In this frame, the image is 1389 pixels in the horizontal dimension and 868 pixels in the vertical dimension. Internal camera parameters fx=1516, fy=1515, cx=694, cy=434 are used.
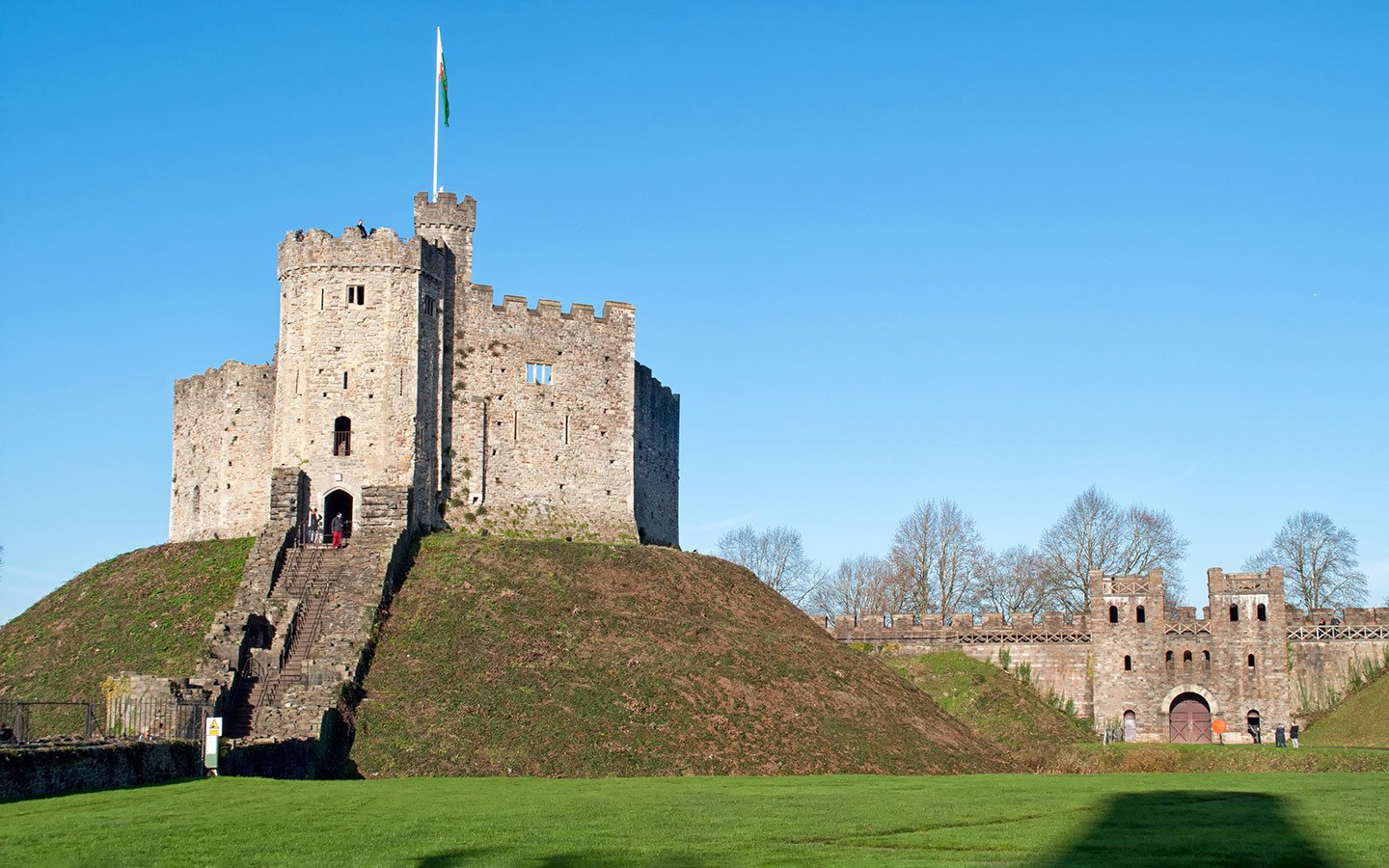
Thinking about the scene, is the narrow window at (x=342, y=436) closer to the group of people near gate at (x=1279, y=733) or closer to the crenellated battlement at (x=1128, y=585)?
the crenellated battlement at (x=1128, y=585)

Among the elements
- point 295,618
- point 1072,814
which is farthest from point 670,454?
point 1072,814

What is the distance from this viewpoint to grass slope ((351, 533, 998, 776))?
3841cm

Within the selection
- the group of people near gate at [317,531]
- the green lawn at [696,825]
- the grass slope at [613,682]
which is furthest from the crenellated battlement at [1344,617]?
the group of people near gate at [317,531]

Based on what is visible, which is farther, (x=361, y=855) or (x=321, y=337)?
(x=321, y=337)

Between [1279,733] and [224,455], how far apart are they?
41.0 m

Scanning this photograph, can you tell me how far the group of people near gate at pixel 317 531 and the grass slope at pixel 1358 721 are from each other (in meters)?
37.1

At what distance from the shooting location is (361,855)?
64.4 feet

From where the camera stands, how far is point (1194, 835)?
21.6 m

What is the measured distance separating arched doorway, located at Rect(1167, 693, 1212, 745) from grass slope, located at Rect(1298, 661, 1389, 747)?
3927mm

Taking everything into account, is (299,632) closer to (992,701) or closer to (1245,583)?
(992,701)

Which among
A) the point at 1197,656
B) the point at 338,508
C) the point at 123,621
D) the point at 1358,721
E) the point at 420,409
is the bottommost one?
the point at 1358,721

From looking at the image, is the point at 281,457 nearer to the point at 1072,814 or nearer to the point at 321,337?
the point at 321,337

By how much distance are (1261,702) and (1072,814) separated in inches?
1637

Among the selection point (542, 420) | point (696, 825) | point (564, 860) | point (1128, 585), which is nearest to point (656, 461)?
point (542, 420)
